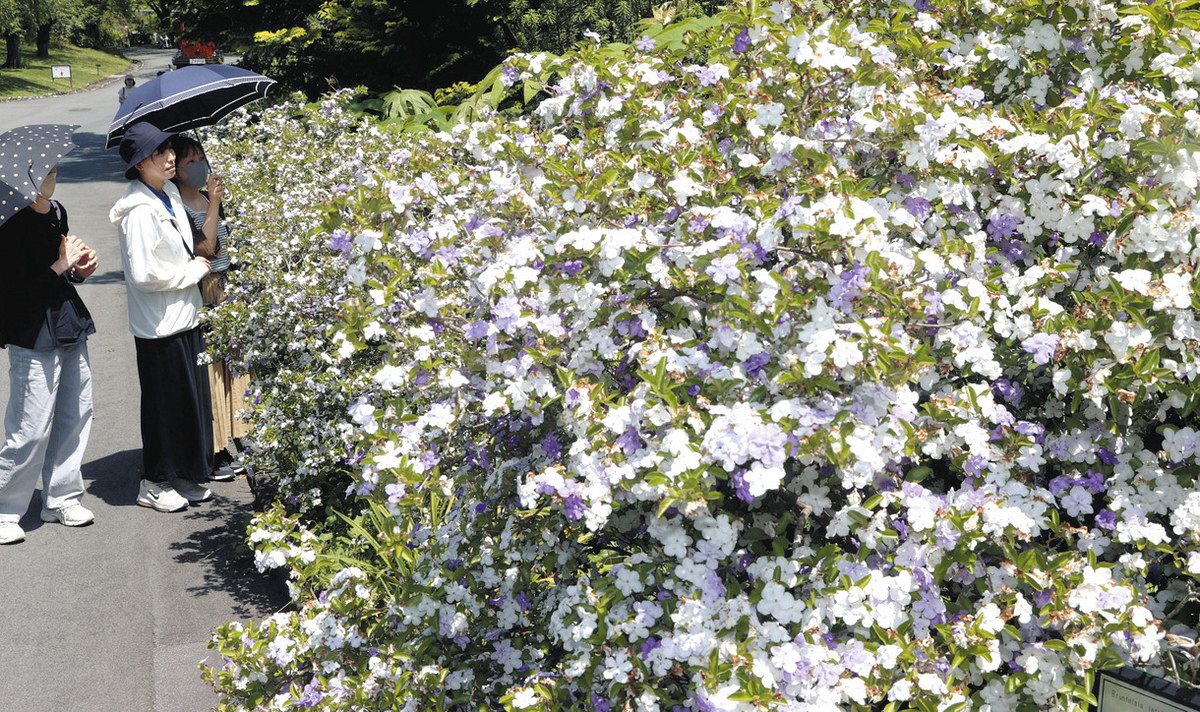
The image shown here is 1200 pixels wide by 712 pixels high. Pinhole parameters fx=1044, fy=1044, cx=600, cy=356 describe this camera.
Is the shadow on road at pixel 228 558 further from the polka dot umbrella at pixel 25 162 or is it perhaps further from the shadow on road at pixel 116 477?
the polka dot umbrella at pixel 25 162

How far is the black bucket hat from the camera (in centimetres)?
536

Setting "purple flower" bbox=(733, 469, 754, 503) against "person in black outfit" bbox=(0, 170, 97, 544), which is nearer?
"purple flower" bbox=(733, 469, 754, 503)

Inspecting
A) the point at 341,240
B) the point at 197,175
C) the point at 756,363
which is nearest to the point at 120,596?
the point at 197,175

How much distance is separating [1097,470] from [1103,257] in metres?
0.56

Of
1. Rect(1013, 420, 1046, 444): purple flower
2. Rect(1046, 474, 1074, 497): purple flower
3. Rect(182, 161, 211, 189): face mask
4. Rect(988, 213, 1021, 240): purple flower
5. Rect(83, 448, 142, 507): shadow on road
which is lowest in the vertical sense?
Rect(83, 448, 142, 507): shadow on road

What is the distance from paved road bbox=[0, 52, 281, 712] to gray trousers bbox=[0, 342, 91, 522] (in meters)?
0.23

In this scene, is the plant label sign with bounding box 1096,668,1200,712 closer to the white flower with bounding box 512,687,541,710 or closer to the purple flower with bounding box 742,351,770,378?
the purple flower with bounding box 742,351,770,378

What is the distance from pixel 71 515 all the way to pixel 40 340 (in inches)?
38.2

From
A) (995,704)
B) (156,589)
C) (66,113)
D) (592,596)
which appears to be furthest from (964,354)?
(66,113)

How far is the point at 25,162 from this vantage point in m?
4.97

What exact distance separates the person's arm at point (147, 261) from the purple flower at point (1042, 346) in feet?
14.9

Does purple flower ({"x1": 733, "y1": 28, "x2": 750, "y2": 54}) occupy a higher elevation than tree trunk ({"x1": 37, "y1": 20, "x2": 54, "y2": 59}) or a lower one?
higher

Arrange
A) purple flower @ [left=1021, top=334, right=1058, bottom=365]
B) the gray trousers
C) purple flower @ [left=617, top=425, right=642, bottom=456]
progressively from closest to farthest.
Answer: purple flower @ [left=617, top=425, right=642, bottom=456] → purple flower @ [left=1021, top=334, right=1058, bottom=365] → the gray trousers

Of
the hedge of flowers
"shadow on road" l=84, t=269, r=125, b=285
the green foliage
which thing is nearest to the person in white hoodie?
the hedge of flowers
